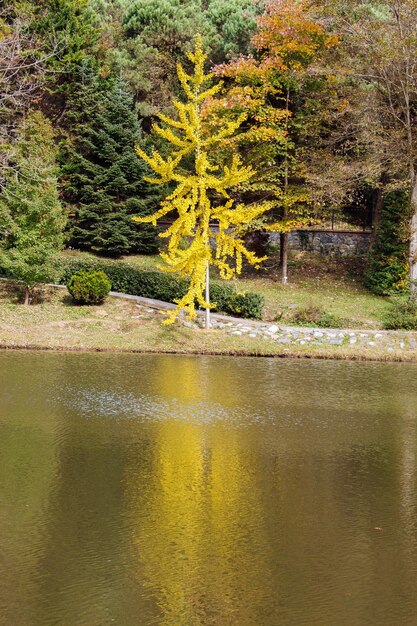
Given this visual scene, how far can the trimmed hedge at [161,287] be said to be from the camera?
85.2 feet

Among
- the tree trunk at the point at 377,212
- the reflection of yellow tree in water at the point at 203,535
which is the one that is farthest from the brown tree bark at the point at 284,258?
the reflection of yellow tree in water at the point at 203,535

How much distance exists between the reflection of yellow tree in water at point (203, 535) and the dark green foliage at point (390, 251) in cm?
1752

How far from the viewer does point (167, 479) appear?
11.9 meters

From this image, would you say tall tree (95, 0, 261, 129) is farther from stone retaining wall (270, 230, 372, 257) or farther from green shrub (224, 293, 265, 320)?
green shrub (224, 293, 265, 320)

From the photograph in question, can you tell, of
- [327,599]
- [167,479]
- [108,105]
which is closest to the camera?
[327,599]

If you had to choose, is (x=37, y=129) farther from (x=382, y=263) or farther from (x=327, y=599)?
(x=327, y=599)

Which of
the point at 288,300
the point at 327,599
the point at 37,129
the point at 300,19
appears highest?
the point at 300,19

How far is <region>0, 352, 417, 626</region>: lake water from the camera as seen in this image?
314 inches

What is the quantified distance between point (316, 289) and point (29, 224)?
1081 centimetres

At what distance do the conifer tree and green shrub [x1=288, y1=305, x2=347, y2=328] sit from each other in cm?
797

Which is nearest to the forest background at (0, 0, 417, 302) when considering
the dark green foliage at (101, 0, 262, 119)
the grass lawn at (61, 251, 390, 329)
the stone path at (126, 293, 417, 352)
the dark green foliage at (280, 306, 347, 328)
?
the dark green foliage at (101, 0, 262, 119)

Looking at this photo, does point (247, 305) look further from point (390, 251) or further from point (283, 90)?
point (283, 90)

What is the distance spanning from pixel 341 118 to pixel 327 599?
25.4 m

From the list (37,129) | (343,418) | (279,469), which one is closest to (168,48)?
(37,129)
